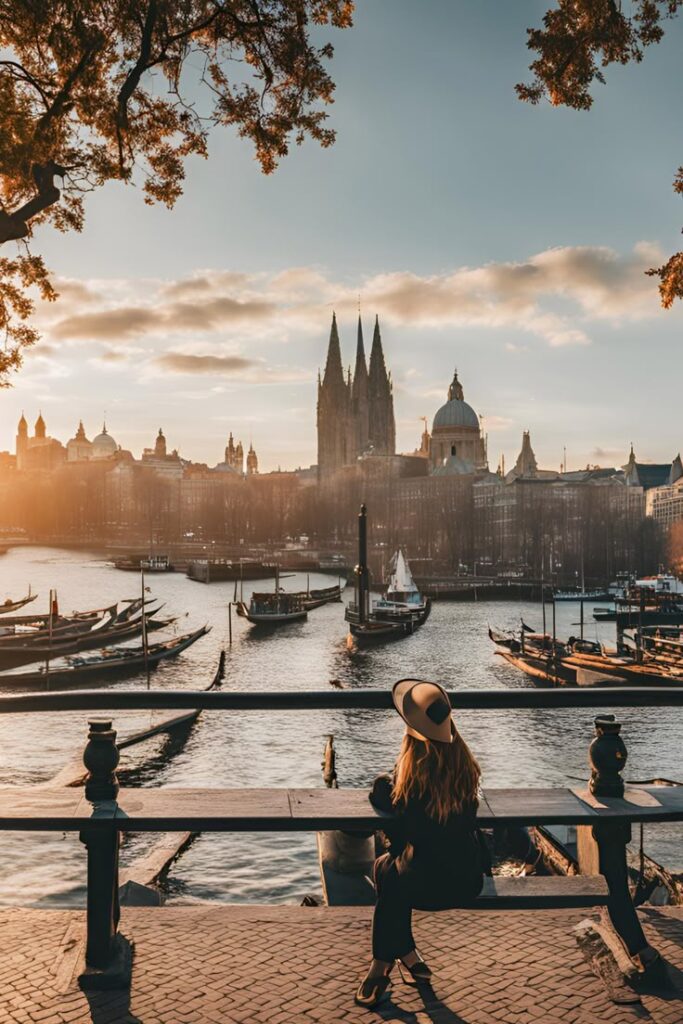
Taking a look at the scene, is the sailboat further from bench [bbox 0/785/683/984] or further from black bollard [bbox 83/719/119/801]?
black bollard [bbox 83/719/119/801]

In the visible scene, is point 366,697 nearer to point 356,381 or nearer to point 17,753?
point 17,753

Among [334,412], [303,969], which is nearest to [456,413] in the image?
[334,412]

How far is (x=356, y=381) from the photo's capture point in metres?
157

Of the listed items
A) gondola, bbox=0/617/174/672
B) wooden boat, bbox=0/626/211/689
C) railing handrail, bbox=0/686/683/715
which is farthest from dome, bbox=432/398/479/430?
railing handrail, bbox=0/686/683/715

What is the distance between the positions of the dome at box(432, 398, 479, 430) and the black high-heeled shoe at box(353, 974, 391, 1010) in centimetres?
15018

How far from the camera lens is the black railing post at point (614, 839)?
404cm

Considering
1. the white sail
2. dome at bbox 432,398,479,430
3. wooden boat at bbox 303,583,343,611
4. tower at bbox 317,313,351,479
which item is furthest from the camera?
tower at bbox 317,313,351,479

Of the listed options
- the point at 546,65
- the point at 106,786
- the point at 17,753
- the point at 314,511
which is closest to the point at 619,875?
the point at 106,786

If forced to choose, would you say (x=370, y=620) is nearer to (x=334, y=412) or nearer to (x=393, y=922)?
(x=393, y=922)

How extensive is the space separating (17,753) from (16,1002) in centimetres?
2398

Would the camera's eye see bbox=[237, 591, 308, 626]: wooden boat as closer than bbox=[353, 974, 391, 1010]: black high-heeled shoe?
No

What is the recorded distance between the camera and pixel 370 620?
56.2 metres

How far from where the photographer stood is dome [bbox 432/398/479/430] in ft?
503

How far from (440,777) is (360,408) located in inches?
6065
